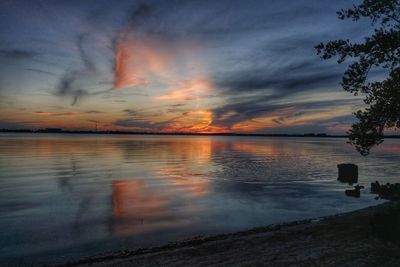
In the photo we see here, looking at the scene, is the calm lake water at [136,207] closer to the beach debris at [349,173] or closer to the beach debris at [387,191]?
the beach debris at [387,191]

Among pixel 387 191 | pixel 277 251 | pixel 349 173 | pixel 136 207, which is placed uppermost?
pixel 349 173

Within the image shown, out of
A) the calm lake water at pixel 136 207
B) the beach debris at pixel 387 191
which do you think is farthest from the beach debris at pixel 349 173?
the beach debris at pixel 387 191

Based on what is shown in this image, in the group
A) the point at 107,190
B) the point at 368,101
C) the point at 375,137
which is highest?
the point at 368,101

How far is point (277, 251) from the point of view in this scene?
12469 millimetres

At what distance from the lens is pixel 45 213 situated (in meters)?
22.3

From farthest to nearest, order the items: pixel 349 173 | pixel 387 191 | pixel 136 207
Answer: pixel 349 173 < pixel 387 191 < pixel 136 207

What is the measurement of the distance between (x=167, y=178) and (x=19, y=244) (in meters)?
25.2

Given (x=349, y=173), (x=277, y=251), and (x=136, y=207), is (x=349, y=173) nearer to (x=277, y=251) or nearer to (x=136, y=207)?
(x=136, y=207)

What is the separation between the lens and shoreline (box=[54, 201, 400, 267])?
1130 centimetres

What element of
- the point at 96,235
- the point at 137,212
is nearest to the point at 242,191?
the point at 137,212

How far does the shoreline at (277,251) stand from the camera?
11297 millimetres

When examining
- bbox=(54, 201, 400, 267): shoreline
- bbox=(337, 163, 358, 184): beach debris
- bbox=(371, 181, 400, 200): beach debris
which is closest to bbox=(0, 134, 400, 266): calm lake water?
bbox=(371, 181, 400, 200): beach debris

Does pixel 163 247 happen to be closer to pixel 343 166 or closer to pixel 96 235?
pixel 96 235

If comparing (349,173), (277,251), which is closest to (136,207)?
(277,251)
